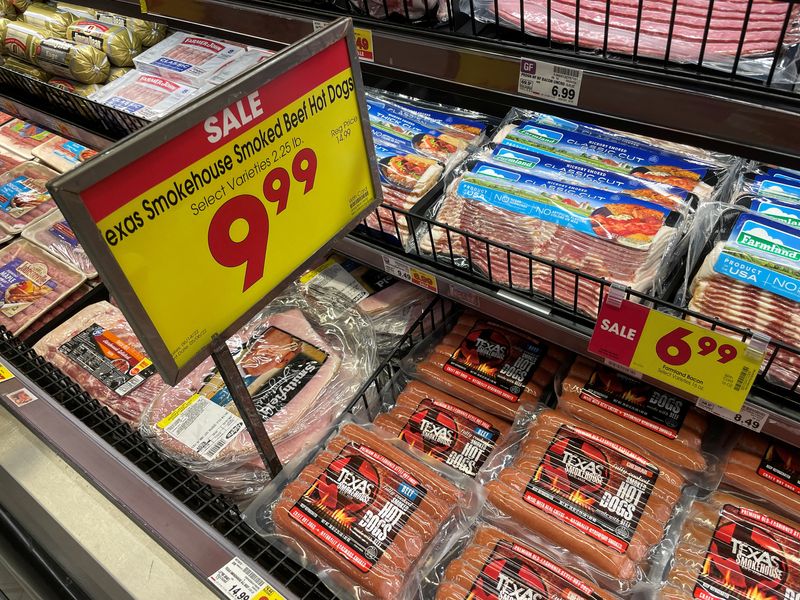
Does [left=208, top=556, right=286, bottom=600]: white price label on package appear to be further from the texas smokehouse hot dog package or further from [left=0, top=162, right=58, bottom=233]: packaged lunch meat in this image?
[left=0, top=162, right=58, bottom=233]: packaged lunch meat

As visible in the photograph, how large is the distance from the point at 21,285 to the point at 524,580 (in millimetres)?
1711

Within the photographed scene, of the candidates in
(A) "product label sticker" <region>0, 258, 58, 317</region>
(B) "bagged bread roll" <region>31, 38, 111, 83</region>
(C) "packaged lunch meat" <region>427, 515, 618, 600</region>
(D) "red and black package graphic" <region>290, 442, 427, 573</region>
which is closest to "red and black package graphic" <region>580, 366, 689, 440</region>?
(C) "packaged lunch meat" <region>427, 515, 618, 600</region>

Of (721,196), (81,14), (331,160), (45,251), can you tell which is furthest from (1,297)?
(721,196)

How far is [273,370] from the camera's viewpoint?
4.86 feet

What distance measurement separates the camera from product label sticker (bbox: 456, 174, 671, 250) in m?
1.20

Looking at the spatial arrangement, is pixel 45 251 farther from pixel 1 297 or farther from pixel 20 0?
pixel 20 0

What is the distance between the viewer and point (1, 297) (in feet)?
6.04

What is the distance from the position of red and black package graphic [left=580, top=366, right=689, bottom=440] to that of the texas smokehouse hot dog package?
0.36m

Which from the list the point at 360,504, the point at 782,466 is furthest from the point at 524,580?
the point at 782,466

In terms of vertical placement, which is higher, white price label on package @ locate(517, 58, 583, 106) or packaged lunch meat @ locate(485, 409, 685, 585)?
white price label on package @ locate(517, 58, 583, 106)

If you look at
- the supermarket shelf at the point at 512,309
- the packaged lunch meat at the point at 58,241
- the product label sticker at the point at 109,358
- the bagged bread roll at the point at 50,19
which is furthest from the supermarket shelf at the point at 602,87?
the bagged bread roll at the point at 50,19

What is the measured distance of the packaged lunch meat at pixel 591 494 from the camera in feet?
3.73

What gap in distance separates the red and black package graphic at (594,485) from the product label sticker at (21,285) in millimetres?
1572

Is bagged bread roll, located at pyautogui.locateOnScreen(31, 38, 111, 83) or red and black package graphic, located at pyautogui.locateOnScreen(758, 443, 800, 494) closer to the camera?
red and black package graphic, located at pyautogui.locateOnScreen(758, 443, 800, 494)
